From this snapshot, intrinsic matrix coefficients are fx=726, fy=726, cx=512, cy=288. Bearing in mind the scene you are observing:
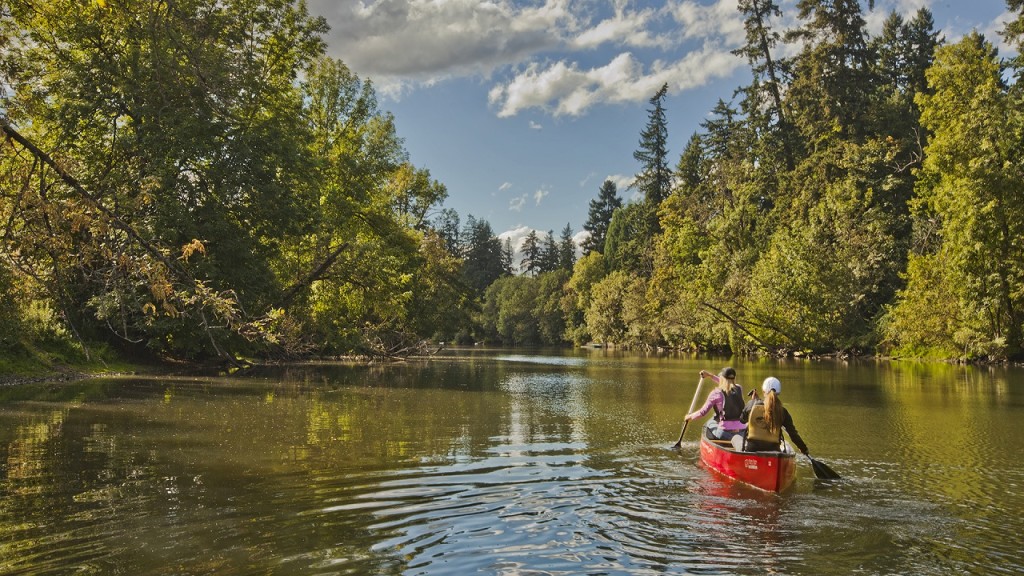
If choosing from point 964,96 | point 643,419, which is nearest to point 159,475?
point 643,419

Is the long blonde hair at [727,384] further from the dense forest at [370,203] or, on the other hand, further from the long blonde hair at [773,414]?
the dense forest at [370,203]

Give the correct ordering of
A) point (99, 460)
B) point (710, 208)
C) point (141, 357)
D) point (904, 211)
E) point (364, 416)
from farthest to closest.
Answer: point (710, 208)
point (904, 211)
point (141, 357)
point (364, 416)
point (99, 460)

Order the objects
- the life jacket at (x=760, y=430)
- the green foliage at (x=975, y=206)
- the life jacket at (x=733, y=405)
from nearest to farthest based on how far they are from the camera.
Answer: the life jacket at (x=760, y=430), the life jacket at (x=733, y=405), the green foliage at (x=975, y=206)

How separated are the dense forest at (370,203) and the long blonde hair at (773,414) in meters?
7.04

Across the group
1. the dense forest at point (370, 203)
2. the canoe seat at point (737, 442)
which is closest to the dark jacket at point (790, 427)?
the canoe seat at point (737, 442)

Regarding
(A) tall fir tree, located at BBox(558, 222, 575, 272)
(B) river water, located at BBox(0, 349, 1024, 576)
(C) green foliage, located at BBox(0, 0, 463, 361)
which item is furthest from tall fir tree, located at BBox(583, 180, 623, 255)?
(B) river water, located at BBox(0, 349, 1024, 576)

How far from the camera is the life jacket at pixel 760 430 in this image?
425 inches

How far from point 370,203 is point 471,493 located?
3138 centimetres

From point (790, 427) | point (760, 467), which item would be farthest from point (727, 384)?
point (760, 467)

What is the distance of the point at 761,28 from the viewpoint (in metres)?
59.2

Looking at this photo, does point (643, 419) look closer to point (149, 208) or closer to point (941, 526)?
point (941, 526)

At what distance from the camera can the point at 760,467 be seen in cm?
1033

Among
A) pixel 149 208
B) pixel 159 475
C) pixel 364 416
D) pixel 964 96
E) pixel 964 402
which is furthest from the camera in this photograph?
pixel 964 96

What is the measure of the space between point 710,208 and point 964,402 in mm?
49443
